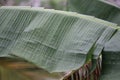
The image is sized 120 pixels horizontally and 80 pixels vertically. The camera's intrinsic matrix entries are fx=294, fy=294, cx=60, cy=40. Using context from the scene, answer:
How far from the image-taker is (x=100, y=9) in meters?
1.30

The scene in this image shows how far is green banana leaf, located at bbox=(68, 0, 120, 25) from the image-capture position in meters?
1.28

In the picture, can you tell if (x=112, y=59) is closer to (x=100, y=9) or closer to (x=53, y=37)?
(x=53, y=37)

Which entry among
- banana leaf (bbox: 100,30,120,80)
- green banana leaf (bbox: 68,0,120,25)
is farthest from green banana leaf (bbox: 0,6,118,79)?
green banana leaf (bbox: 68,0,120,25)

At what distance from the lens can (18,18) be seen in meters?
1.22

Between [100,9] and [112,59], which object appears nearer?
[112,59]

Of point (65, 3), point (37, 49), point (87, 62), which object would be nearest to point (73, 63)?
point (87, 62)

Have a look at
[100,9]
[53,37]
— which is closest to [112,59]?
[53,37]

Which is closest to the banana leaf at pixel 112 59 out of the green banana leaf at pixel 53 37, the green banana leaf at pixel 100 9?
the green banana leaf at pixel 53 37

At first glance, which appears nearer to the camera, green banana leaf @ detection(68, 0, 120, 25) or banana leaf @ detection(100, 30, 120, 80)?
banana leaf @ detection(100, 30, 120, 80)

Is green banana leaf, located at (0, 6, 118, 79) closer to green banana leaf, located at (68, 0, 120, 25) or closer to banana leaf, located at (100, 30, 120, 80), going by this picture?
banana leaf, located at (100, 30, 120, 80)

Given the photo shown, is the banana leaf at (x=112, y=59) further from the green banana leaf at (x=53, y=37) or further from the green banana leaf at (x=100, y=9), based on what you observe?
the green banana leaf at (x=100, y=9)

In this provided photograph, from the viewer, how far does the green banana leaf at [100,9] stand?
1283 mm

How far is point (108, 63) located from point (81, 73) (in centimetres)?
15

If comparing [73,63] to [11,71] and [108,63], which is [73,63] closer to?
[108,63]
